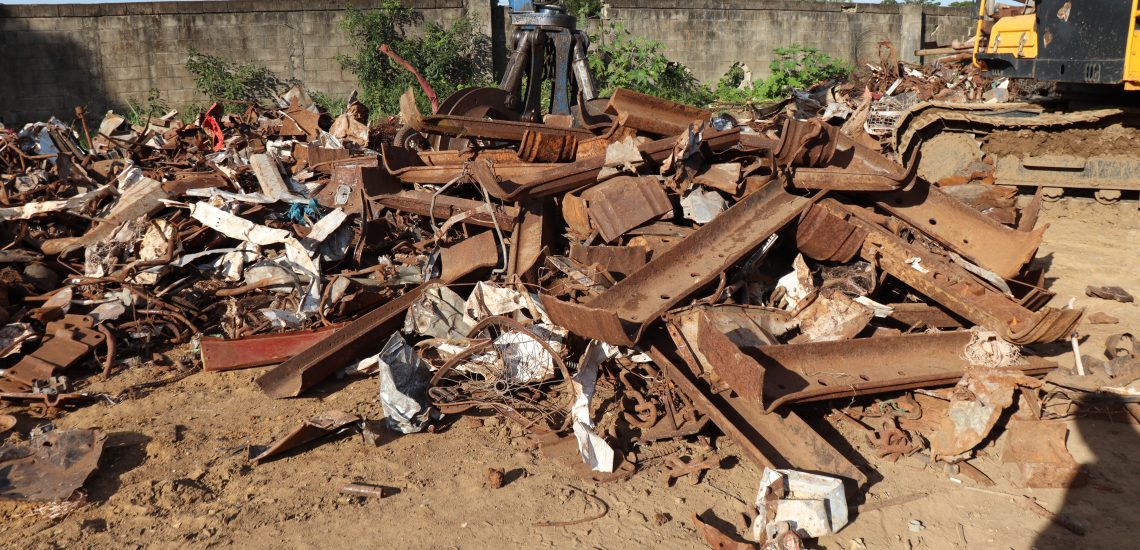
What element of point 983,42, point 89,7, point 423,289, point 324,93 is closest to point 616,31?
point 324,93

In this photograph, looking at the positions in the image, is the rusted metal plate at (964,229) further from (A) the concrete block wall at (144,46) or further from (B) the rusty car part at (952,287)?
(A) the concrete block wall at (144,46)

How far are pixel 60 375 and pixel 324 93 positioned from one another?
10161 millimetres

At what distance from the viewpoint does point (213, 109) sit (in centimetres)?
850

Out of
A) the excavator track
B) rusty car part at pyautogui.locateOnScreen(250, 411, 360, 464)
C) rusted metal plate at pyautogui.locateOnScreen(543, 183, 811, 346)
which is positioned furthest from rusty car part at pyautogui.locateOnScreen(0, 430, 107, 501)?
the excavator track

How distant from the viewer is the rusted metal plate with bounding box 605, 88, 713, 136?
5.54 meters

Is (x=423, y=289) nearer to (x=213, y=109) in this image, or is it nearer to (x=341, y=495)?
(x=341, y=495)

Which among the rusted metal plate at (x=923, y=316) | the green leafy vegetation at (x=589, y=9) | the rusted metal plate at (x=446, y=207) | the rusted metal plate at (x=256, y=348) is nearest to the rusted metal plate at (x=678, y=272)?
the rusted metal plate at (x=923, y=316)

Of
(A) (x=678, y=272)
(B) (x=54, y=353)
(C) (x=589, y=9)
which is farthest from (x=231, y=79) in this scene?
(A) (x=678, y=272)

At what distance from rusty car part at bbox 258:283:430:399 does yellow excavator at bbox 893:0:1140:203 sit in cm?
644

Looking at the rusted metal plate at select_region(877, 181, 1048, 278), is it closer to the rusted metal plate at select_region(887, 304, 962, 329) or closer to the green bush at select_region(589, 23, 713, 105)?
the rusted metal plate at select_region(887, 304, 962, 329)

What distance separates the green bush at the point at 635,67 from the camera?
14.0m

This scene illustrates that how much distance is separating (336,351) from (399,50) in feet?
34.1

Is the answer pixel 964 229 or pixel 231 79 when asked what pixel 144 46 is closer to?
pixel 231 79

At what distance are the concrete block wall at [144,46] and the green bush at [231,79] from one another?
145mm
